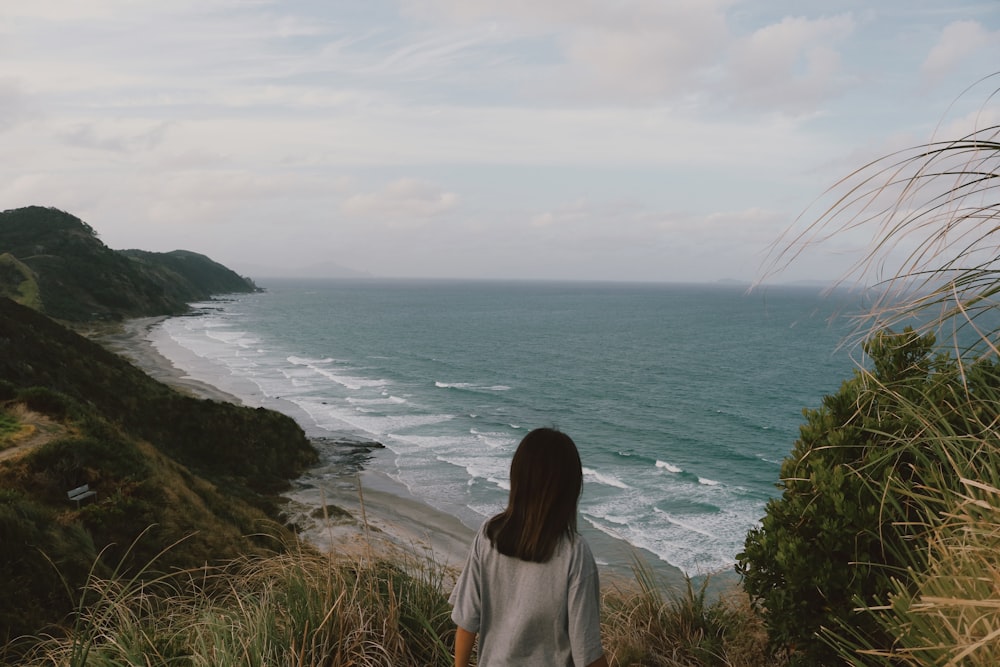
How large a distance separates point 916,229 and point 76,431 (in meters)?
16.6

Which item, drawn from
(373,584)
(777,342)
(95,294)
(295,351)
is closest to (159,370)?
(295,351)

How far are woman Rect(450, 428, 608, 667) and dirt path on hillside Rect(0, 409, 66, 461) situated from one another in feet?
44.6

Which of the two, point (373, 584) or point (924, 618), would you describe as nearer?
point (924, 618)

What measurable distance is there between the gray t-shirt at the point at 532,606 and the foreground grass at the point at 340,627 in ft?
3.70

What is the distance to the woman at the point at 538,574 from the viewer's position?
2.37 m

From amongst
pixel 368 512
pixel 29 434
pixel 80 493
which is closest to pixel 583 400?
pixel 368 512

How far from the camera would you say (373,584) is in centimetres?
396

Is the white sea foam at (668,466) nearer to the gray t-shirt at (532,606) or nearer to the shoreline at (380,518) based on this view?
the shoreline at (380,518)

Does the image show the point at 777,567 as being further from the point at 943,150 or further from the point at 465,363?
the point at 465,363

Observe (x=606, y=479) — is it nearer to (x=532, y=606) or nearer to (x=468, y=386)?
(x=468, y=386)

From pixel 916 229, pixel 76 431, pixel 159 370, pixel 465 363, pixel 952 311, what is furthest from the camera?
pixel 465 363

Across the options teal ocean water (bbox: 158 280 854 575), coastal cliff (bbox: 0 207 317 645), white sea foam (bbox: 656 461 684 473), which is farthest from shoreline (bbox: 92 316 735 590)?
white sea foam (bbox: 656 461 684 473)

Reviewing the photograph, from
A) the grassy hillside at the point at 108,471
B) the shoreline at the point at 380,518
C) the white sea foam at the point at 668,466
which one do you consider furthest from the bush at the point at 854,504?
the white sea foam at the point at 668,466

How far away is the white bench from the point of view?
1245cm
